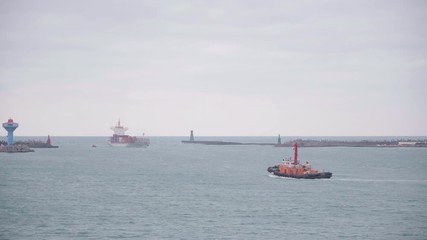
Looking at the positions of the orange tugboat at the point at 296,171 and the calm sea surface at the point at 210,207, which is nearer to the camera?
the calm sea surface at the point at 210,207

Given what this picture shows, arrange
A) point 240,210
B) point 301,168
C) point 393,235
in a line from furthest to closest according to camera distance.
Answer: point 301,168
point 240,210
point 393,235

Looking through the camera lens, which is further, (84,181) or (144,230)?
(84,181)

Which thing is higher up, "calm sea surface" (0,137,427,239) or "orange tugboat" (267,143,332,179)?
"orange tugboat" (267,143,332,179)

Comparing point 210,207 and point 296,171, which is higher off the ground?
point 296,171

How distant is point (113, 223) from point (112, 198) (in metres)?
15.9

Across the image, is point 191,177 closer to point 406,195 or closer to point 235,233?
point 406,195

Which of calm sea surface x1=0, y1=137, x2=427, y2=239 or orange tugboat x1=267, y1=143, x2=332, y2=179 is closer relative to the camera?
calm sea surface x1=0, y1=137, x2=427, y2=239

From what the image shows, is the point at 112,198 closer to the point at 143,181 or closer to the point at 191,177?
the point at 143,181

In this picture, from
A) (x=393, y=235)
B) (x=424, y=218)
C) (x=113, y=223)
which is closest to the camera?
(x=393, y=235)

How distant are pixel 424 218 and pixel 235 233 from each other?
19.1m

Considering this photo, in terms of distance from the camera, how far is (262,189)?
239ft

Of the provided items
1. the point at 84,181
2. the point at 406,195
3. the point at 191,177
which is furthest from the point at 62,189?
the point at 406,195

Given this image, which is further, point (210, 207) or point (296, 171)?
point (296, 171)

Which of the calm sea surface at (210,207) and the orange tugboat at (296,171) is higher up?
the orange tugboat at (296,171)
